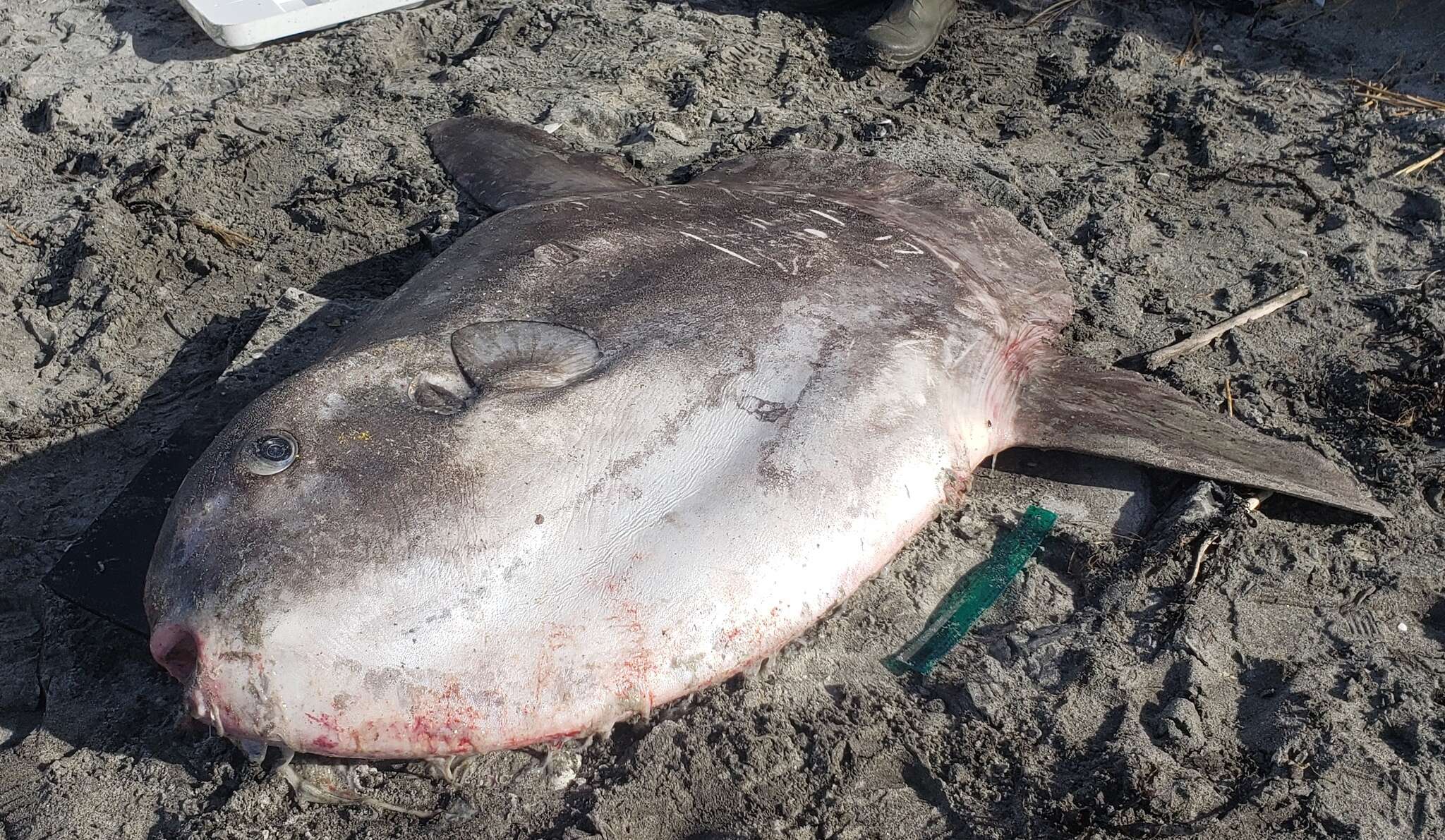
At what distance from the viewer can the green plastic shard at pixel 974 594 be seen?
262cm

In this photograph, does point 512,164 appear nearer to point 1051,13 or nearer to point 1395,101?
point 1051,13

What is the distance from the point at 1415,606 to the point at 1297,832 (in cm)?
91

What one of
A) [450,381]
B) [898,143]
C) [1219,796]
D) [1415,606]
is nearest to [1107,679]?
[1219,796]

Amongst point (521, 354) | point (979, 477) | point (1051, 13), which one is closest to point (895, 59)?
point (1051, 13)

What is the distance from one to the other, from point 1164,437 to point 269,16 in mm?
4479

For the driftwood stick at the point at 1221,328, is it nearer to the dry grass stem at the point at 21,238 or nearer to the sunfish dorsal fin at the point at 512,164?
the sunfish dorsal fin at the point at 512,164

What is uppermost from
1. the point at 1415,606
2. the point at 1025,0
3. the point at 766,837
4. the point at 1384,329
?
the point at 1025,0

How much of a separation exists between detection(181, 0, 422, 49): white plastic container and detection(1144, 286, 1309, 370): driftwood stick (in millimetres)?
3983

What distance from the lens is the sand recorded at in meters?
2.30

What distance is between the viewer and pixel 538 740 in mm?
2197

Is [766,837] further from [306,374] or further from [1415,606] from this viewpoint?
[1415,606]

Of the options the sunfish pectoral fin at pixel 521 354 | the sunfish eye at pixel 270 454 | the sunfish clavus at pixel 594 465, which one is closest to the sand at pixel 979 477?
the sunfish clavus at pixel 594 465

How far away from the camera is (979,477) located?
10.3ft

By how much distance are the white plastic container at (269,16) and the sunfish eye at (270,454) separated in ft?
11.6
